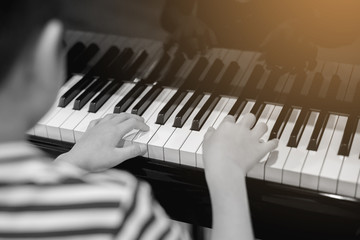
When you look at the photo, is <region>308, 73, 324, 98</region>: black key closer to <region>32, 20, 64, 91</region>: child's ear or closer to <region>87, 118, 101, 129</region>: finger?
<region>87, 118, 101, 129</region>: finger

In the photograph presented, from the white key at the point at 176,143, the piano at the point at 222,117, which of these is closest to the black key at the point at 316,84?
the piano at the point at 222,117

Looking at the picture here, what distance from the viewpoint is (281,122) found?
136 cm

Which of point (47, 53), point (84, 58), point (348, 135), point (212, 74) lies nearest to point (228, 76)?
point (212, 74)

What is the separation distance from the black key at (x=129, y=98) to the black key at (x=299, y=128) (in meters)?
0.48

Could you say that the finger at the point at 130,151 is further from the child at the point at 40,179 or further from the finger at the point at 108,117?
the child at the point at 40,179

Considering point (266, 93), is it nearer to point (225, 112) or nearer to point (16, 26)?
point (225, 112)

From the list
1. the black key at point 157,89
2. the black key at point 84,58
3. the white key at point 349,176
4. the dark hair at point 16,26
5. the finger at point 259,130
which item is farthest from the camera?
the black key at point 84,58

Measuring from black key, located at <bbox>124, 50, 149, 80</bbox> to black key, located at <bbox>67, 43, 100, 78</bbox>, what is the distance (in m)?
0.12

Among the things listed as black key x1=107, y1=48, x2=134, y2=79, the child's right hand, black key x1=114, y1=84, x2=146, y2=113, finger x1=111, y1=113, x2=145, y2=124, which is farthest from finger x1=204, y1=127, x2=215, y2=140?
black key x1=107, y1=48, x2=134, y2=79

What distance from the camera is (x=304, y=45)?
1.34 metres

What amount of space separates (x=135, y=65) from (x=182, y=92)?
18cm

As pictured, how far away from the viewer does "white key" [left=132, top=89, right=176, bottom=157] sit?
1367 mm

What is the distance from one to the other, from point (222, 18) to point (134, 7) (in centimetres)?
26

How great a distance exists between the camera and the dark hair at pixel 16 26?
0.73m
